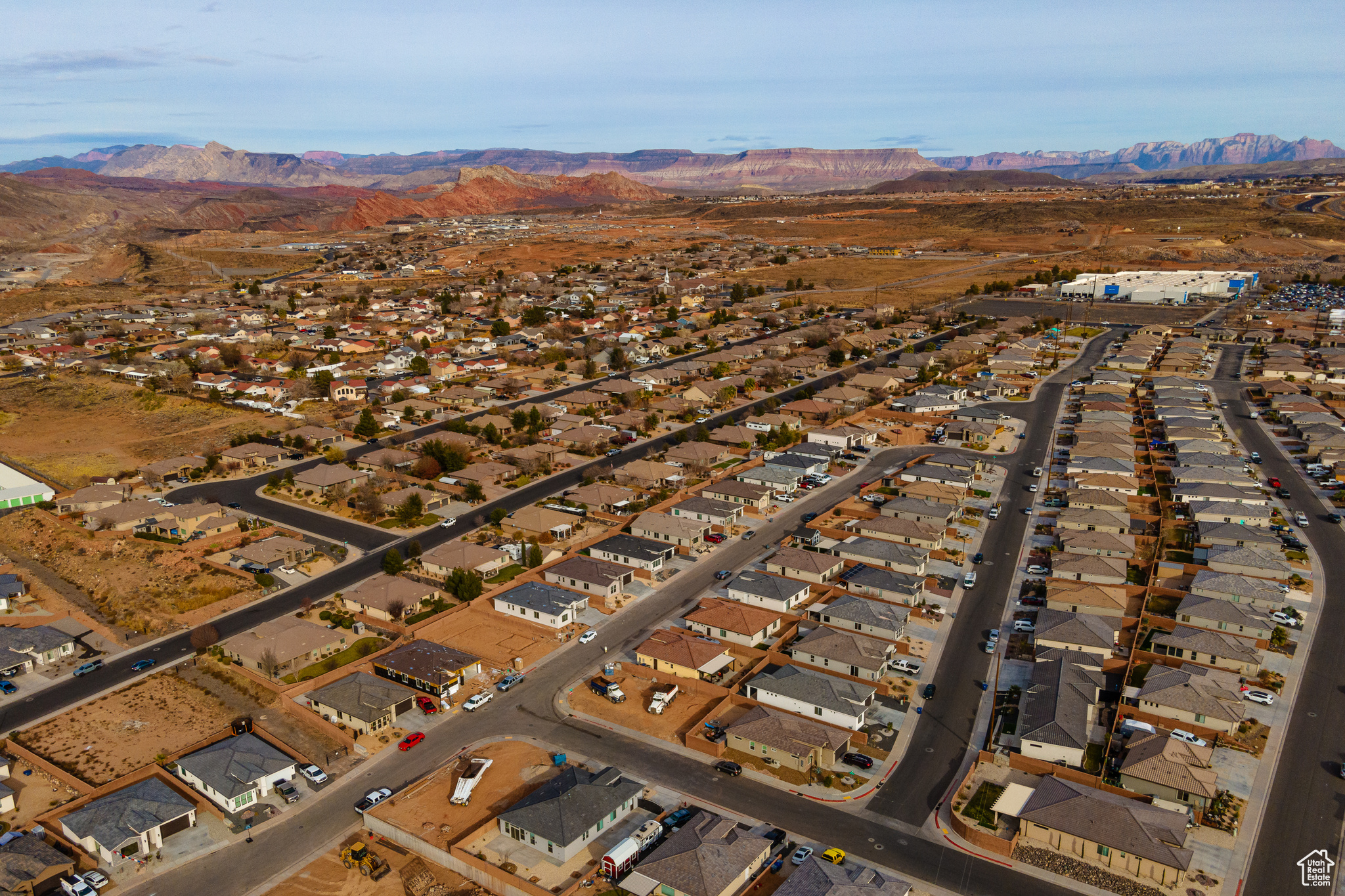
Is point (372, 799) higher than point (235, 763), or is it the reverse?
point (235, 763)

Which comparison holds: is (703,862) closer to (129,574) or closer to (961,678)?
(961,678)

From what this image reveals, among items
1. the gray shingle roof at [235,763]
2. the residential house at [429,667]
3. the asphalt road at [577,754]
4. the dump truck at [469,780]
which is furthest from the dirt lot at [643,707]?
the gray shingle roof at [235,763]

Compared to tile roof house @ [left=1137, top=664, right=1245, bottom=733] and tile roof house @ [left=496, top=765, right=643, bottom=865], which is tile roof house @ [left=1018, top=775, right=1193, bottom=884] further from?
tile roof house @ [left=496, top=765, right=643, bottom=865]

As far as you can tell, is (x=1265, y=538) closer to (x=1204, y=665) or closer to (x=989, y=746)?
(x=1204, y=665)

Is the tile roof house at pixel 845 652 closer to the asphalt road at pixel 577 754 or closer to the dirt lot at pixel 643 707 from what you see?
the dirt lot at pixel 643 707

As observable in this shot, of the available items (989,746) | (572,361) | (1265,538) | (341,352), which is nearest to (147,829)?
(989,746)
